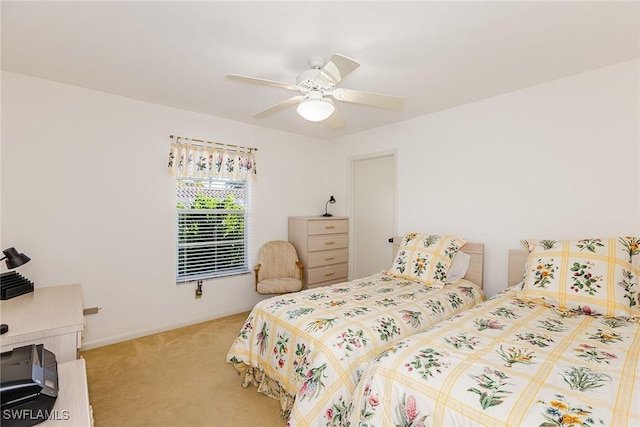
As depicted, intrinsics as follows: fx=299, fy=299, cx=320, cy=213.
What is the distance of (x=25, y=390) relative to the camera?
97 centimetres

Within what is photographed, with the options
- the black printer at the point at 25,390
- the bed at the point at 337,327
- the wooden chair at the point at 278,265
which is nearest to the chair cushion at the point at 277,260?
the wooden chair at the point at 278,265

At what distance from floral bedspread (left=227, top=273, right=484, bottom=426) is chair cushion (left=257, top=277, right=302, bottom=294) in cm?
Result: 109

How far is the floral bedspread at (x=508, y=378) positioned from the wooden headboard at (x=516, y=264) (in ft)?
2.93

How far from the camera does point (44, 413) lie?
99 centimetres

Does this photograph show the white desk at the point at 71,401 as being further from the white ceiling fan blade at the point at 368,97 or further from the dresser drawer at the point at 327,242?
the dresser drawer at the point at 327,242

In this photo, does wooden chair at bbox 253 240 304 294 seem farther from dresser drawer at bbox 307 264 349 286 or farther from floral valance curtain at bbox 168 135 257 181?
floral valance curtain at bbox 168 135 257 181

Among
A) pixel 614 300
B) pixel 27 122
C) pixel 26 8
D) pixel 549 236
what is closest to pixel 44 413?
pixel 26 8

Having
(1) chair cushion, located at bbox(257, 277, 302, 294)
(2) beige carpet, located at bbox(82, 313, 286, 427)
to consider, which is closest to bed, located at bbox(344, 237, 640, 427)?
(2) beige carpet, located at bbox(82, 313, 286, 427)

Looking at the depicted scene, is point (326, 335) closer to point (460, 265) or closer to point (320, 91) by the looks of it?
point (320, 91)

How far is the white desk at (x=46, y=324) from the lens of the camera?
1456mm

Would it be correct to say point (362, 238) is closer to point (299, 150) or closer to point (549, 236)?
point (299, 150)

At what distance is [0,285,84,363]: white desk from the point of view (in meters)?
1.46

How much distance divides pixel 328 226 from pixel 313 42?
2.54 metres

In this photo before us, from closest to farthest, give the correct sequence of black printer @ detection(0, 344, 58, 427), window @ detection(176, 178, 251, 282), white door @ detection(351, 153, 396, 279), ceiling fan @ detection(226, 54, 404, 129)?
black printer @ detection(0, 344, 58, 427) < ceiling fan @ detection(226, 54, 404, 129) < window @ detection(176, 178, 251, 282) < white door @ detection(351, 153, 396, 279)
